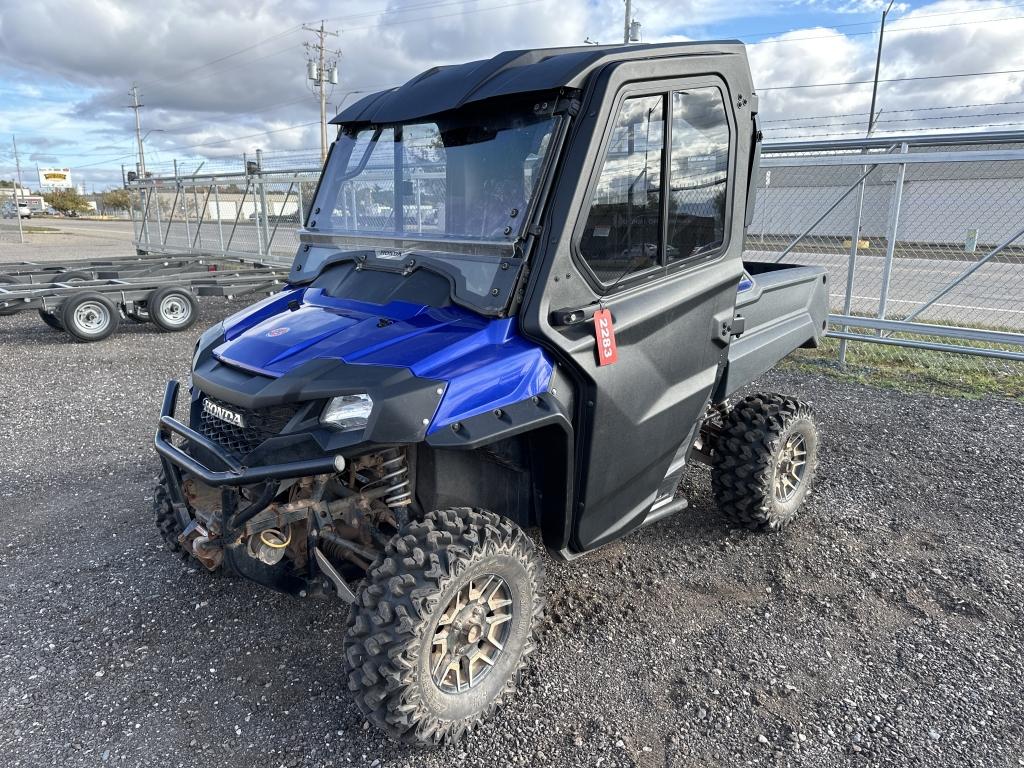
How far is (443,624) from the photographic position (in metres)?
2.66

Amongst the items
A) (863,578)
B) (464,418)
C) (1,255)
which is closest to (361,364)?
(464,418)

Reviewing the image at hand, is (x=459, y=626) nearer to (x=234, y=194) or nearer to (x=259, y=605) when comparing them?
(x=259, y=605)

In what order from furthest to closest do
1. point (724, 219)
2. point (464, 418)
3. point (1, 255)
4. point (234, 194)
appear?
point (1, 255)
point (234, 194)
point (724, 219)
point (464, 418)

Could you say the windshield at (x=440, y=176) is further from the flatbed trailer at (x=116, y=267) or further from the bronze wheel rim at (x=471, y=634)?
the flatbed trailer at (x=116, y=267)

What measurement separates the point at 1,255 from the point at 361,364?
2515 centimetres

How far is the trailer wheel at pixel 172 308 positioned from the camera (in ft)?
33.1

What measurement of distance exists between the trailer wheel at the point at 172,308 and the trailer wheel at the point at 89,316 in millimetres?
475

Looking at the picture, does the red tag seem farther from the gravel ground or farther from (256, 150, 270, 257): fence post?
(256, 150, 270, 257): fence post

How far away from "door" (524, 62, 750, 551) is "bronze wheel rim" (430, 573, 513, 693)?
0.45 metres

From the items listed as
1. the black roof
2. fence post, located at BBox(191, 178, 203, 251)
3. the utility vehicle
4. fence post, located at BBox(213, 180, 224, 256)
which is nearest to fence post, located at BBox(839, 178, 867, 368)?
the utility vehicle

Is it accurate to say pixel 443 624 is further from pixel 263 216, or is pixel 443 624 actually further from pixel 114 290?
pixel 263 216

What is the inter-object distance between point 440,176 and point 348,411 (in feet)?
3.94

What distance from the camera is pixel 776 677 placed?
120 inches

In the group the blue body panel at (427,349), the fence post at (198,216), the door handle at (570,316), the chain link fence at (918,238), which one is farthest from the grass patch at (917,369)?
the fence post at (198,216)
